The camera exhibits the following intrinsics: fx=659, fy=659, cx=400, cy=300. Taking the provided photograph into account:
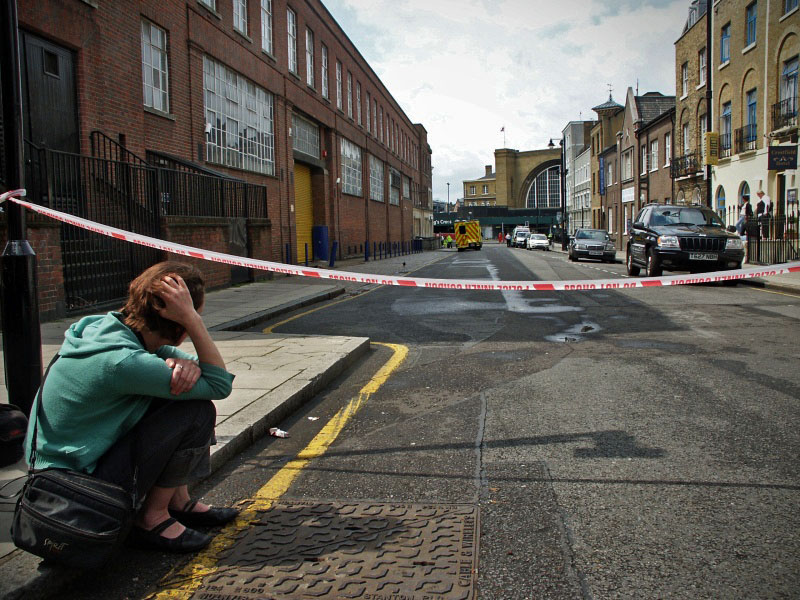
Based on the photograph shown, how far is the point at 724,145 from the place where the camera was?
2923cm

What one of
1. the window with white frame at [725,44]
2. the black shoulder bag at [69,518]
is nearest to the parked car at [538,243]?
the window with white frame at [725,44]

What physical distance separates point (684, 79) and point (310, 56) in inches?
815

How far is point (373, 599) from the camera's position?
250 cm

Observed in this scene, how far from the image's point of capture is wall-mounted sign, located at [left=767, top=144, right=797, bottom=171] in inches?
811

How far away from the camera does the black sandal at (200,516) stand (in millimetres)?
3137

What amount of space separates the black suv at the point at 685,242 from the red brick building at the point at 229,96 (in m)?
10.1

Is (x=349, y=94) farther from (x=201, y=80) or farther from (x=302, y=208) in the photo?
(x=201, y=80)

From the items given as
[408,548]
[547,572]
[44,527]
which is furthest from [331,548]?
[44,527]

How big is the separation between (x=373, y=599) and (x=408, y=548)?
1.37 feet

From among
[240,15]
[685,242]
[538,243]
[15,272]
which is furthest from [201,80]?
[538,243]

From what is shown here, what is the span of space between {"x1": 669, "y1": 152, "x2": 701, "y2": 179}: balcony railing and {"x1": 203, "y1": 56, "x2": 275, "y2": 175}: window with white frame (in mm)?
21777

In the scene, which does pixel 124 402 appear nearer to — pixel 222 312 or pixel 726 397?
pixel 726 397

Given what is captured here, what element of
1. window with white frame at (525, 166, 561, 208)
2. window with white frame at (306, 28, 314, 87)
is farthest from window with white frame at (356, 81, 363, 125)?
window with white frame at (525, 166, 561, 208)

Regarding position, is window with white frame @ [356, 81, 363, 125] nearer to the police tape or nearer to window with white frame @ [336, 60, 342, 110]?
window with white frame @ [336, 60, 342, 110]
